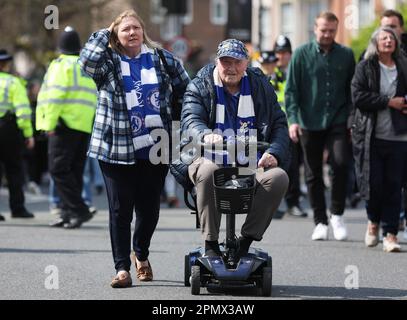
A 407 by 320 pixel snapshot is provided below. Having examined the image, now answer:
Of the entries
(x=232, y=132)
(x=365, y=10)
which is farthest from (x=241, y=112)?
(x=365, y=10)

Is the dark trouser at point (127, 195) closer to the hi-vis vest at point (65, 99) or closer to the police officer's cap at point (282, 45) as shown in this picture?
the hi-vis vest at point (65, 99)

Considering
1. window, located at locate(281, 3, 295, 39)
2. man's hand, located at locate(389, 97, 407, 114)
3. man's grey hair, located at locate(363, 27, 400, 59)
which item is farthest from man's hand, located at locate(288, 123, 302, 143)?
window, located at locate(281, 3, 295, 39)

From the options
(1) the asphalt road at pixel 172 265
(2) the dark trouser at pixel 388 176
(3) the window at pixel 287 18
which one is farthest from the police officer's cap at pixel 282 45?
(3) the window at pixel 287 18

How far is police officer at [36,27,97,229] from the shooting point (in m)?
13.5

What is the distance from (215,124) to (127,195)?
0.90 m

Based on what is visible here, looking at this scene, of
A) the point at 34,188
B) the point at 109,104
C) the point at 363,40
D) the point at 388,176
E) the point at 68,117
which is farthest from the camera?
the point at 363,40

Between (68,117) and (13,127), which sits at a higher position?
(68,117)

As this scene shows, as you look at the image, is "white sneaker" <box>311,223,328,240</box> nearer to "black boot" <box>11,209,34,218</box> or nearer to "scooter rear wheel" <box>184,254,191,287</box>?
"scooter rear wheel" <box>184,254,191,287</box>

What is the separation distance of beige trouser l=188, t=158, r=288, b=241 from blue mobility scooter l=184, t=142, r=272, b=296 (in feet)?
0.28

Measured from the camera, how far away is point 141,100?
9.05 m

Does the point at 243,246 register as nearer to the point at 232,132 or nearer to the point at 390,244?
the point at 232,132

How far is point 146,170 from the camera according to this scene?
9.17 meters

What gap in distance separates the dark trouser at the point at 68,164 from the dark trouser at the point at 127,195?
4.50 meters
